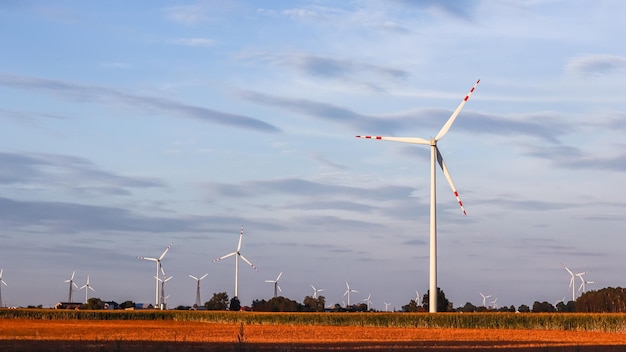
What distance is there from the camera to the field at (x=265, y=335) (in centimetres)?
5625

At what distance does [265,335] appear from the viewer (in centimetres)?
7706

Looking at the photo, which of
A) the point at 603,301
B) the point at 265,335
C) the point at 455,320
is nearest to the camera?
the point at 265,335

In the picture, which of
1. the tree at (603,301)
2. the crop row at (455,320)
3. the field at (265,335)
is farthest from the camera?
the tree at (603,301)

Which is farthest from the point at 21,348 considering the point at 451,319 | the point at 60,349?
the point at 451,319

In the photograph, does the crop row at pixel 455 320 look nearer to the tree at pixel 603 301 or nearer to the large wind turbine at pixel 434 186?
the large wind turbine at pixel 434 186

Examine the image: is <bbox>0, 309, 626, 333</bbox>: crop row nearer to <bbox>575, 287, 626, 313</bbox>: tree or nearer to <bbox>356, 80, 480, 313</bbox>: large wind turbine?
<bbox>356, 80, 480, 313</bbox>: large wind turbine

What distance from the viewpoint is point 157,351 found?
158 feet

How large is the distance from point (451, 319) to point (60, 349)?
70317mm

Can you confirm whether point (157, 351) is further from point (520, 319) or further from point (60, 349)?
point (520, 319)

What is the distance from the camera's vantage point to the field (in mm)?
56250

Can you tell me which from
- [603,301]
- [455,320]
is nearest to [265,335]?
[455,320]

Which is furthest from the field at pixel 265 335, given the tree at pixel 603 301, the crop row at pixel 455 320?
the tree at pixel 603 301

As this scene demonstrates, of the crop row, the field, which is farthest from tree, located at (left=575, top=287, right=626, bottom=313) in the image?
the field

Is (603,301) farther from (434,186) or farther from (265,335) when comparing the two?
(265,335)
